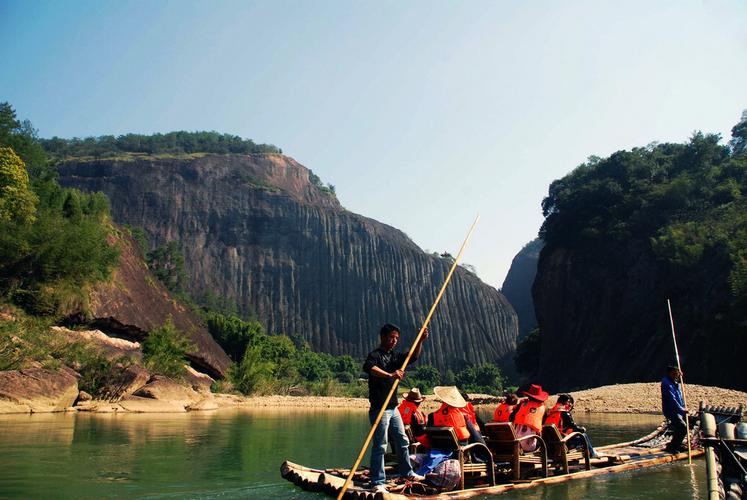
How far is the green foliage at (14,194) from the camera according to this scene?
32688mm

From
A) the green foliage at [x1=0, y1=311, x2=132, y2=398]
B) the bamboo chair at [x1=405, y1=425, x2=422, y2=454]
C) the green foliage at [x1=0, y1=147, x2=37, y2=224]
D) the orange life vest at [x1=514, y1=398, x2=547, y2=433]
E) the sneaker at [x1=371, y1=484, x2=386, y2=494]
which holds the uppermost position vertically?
the green foliage at [x1=0, y1=147, x2=37, y2=224]

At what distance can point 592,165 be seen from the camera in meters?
65.9

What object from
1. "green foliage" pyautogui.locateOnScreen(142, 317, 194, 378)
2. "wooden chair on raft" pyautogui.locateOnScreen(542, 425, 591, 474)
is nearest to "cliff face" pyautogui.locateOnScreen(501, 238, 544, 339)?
"green foliage" pyautogui.locateOnScreen(142, 317, 194, 378)

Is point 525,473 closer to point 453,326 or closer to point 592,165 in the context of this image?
point 592,165

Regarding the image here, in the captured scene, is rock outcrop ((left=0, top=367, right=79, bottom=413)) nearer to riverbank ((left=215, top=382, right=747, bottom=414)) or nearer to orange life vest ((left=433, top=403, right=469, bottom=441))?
riverbank ((left=215, top=382, right=747, bottom=414))

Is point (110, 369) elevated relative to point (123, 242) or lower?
lower

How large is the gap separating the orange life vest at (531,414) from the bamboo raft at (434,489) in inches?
30.6

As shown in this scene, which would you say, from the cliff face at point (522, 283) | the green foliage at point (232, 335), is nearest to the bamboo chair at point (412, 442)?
the green foliage at point (232, 335)

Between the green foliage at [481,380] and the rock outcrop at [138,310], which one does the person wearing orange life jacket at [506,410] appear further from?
the green foliage at [481,380]

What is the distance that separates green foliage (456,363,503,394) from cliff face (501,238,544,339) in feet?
129

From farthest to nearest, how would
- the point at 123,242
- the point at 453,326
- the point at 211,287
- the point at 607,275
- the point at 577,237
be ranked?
the point at 453,326 → the point at 211,287 → the point at 577,237 → the point at 607,275 → the point at 123,242

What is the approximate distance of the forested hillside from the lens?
40.0 metres

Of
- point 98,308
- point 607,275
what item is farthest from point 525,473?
point 607,275

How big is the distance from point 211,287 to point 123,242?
39133 millimetres
